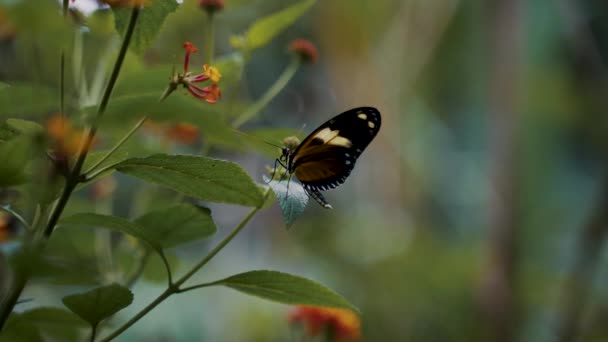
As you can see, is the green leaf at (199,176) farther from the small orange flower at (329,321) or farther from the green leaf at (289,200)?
the small orange flower at (329,321)

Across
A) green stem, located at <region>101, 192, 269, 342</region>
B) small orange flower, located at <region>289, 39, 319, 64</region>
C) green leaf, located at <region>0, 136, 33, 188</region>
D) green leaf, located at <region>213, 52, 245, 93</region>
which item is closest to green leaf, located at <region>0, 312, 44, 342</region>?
green stem, located at <region>101, 192, 269, 342</region>

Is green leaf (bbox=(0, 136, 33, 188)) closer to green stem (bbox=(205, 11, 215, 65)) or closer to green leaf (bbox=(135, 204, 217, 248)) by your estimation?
green leaf (bbox=(135, 204, 217, 248))

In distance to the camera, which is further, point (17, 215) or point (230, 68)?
point (230, 68)

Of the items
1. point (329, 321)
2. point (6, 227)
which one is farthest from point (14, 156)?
point (329, 321)

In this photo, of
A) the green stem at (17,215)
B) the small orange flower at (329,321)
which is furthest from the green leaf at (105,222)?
the small orange flower at (329,321)

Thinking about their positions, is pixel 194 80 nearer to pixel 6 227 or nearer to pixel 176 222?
pixel 176 222

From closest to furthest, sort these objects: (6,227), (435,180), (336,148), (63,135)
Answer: (63,135) → (6,227) → (336,148) → (435,180)
